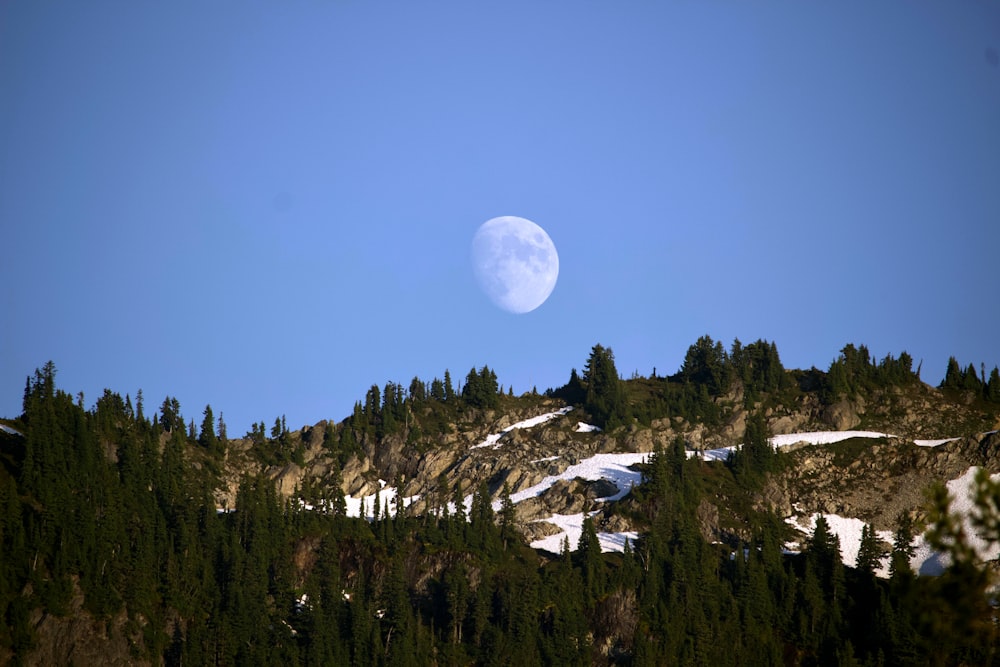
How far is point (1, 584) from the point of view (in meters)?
150

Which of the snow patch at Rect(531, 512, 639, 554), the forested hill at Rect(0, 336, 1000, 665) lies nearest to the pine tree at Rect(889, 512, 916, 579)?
the forested hill at Rect(0, 336, 1000, 665)

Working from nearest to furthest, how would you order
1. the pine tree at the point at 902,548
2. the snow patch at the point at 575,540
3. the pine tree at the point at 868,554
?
the pine tree at the point at 868,554 < the pine tree at the point at 902,548 < the snow patch at the point at 575,540

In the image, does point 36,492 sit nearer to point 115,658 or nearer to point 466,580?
point 115,658

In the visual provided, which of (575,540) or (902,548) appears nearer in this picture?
(902,548)

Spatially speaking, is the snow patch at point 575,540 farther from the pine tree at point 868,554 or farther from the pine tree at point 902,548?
the pine tree at point 902,548

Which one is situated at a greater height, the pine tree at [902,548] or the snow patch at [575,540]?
the snow patch at [575,540]

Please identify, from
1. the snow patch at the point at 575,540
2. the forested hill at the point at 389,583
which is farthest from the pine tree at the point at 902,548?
the snow patch at the point at 575,540

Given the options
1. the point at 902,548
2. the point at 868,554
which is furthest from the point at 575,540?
the point at 902,548

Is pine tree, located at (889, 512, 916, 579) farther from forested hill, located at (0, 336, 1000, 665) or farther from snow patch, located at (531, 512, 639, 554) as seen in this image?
snow patch, located at (531, 512, 639, 554)

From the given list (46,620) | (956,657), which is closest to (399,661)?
(46,620)

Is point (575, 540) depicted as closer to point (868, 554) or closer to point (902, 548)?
point (868, 554)

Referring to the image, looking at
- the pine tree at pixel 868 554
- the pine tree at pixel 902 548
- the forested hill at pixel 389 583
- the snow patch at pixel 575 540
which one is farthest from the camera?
the snow patch at pixel 575 540

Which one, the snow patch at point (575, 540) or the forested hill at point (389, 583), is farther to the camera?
the snow patch at point (575, 540)

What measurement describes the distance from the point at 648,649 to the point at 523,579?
82.4ft
